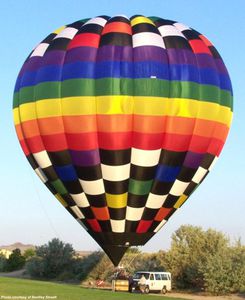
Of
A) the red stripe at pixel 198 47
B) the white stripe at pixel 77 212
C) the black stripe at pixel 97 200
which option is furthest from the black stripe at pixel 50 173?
the red stripe at pixel 198 47

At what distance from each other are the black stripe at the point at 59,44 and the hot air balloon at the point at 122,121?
52 millimetres

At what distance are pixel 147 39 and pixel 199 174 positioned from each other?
16.4ft

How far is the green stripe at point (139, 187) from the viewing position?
1684cm

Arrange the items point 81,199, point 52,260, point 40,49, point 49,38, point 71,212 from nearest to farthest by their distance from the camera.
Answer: point 81,199, point 71,212, point 40,49, point 49,38, point 52,260

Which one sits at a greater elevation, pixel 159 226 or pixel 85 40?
pixel 85 40

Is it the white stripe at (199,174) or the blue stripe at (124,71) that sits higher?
the blue stripe at (124,71)

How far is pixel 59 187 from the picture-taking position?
17.8 m

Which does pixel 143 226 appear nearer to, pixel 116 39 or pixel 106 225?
pixel 106 225

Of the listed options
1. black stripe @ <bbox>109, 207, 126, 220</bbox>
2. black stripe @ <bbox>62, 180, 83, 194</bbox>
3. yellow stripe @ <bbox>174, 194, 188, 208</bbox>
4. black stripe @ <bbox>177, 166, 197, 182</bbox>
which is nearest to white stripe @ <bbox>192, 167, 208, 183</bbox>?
black stripe @ <bbox>177, 166, 197, 182</bbox>

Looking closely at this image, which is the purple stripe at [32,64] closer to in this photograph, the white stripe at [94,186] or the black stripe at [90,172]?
the black stripe at [90,172]

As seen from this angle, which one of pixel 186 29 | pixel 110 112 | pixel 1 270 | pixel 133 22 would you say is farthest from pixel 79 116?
pixel 1 270

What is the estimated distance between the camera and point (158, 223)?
707 inches

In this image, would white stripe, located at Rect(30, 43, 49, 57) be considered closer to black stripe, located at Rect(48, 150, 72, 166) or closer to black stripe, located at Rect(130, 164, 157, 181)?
black stripe, located at Rect(48, 150, 72, 166)

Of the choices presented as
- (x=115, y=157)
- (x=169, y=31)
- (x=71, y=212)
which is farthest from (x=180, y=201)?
(x=169, y=31)
